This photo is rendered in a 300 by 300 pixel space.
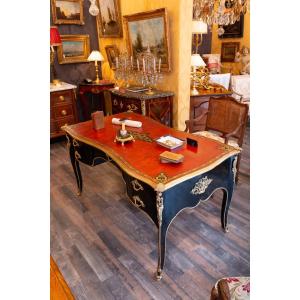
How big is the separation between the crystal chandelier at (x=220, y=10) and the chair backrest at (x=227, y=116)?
87.2 inches

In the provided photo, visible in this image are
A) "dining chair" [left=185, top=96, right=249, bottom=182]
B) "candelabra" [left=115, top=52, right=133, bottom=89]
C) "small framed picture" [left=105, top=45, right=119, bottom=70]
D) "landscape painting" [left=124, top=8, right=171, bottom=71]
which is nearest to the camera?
"dining chair" [left=185, top=96, right=249, bottom=182]

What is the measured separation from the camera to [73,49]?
4.96 meters

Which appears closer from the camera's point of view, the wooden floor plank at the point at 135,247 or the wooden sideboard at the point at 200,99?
the wooden floor plank at the point at 135,247

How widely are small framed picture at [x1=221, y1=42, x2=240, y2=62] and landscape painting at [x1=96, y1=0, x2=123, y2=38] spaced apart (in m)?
5.39

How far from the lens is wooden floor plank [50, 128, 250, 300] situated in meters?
1.91

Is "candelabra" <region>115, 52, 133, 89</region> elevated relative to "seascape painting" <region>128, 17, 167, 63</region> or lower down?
lower down

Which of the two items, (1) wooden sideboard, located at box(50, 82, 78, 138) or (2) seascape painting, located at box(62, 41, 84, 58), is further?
(2) seascape painting, located at box(62, 41, 84, 58)

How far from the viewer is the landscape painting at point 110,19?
4570mm

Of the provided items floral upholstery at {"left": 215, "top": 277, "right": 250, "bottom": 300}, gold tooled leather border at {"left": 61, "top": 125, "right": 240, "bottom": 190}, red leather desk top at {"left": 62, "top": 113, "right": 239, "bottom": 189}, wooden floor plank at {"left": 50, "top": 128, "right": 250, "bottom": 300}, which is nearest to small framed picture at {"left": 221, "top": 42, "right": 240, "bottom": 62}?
wooden floor plank at {"left": 50, "top": 128, "right": 250, "bottom": 300}

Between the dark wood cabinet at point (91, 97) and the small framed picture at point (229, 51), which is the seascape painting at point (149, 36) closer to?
the dark wood cabinet at point (91, 97)

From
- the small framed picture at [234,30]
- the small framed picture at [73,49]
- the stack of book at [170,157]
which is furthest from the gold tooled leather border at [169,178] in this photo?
the small framed picture at [234,30]

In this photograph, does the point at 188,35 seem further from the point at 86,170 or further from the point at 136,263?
the point at 136,263

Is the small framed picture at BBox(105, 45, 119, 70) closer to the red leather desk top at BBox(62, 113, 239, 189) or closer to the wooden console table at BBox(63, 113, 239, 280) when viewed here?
the red leather desk top at BBox(62, 113, 239, 189)
